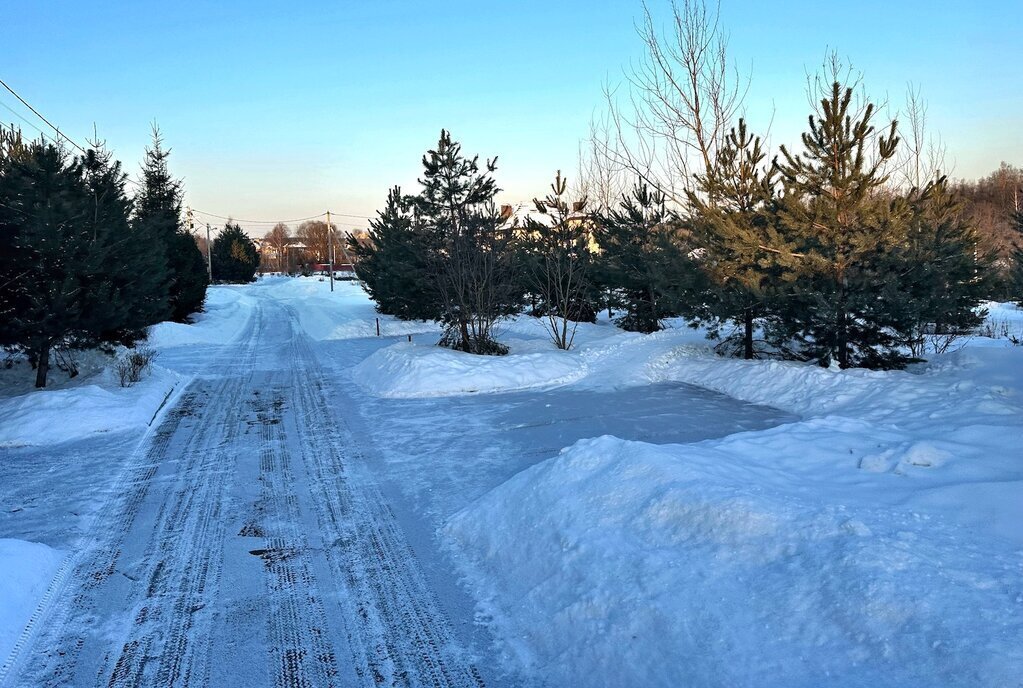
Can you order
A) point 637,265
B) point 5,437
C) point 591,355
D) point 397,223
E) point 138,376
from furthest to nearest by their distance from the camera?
point 397,223, point 637,265, point 591,355, point 138,376, point 5,437

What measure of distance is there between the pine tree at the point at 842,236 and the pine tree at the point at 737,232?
0.66m

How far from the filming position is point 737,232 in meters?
12.2

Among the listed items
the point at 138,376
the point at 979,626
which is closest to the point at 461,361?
the point at 138,376

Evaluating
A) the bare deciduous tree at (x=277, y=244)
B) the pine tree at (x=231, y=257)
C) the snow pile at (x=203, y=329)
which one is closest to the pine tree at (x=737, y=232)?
→ the snow pile at (x=203, y=329)

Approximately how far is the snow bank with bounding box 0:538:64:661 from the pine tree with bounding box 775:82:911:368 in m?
11.3

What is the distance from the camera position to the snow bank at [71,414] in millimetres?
9008

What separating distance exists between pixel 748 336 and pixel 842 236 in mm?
3440

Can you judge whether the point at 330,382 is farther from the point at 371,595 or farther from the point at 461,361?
the point at 371,595

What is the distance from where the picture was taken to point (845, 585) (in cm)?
364

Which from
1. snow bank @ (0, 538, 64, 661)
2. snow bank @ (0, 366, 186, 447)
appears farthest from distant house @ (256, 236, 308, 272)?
snow bank @ (0, 538, 64, 661)

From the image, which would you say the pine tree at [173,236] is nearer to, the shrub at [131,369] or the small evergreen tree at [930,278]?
the shrub at [131,369]

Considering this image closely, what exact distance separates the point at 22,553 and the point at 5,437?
5.19m

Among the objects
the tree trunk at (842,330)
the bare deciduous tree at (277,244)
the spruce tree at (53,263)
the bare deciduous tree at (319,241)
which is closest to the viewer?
the spruce tree at (53,263)

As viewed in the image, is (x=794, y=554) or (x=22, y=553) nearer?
(x=794, y=554)
